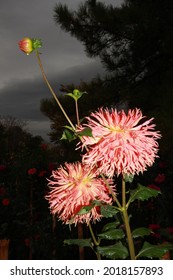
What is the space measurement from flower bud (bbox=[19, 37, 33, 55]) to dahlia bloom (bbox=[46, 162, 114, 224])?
7.9 inches

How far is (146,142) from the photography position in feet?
2.28

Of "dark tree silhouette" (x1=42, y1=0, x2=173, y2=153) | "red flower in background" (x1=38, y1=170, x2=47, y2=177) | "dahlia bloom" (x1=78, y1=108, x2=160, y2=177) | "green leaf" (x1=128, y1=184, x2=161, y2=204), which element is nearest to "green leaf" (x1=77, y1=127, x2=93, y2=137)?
"dahlia bloom" (x1=78, y1=108, x2=160, y2=177)

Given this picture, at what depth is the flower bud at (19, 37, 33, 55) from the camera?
0.73 metres

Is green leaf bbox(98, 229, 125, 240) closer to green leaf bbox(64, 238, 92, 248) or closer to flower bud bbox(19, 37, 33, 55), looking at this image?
green leaf bbox(64, 238, 92, 248)

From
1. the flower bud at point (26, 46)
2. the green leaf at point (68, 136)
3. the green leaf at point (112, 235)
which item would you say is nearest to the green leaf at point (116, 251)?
the green leaf at point (112, 235)

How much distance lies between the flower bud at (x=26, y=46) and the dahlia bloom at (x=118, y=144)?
15 cm

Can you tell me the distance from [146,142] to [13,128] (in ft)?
66.5

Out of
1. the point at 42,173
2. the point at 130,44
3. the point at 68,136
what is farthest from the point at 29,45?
the point at 130,44

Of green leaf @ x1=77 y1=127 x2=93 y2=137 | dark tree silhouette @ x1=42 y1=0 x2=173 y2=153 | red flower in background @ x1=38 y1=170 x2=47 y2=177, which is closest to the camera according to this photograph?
green leaf @ x1=77 y1=127 x2=93 y2=137

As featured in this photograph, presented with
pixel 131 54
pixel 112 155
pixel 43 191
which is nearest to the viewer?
pixel 112 155

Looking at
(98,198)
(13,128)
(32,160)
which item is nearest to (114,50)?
(32,160)

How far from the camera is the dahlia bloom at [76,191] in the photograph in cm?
72

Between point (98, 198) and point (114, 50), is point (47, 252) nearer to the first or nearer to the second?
point (98, 198)

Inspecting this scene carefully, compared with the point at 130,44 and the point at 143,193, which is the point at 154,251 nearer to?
the point at 143,193
